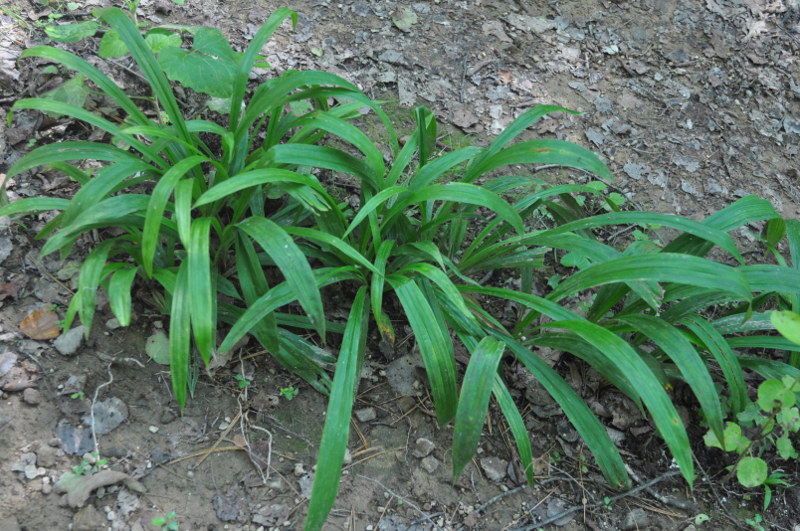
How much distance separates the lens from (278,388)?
1824mm

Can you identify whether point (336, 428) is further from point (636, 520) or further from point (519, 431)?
point (636, 520)

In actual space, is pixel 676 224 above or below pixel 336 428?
above

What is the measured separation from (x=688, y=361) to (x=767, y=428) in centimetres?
37

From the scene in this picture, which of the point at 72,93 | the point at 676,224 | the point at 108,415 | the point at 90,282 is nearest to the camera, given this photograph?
the point at 90,282

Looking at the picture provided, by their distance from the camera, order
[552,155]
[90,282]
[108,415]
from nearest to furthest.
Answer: [90,282] → [108,415] → [552,155]

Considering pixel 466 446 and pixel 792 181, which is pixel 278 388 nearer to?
pixel 466 446

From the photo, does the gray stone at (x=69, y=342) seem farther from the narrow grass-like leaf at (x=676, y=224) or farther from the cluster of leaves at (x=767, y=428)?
the cluster of leaves at (x=767, y=428)

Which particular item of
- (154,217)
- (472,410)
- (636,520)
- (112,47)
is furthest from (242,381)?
(636,520)

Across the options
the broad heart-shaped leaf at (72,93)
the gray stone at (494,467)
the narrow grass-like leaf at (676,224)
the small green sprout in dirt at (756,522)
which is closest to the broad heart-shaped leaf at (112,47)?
the broad heart-shaped leaf at (72,93)

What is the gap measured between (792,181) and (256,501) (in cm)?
275

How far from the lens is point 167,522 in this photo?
149 centimetres

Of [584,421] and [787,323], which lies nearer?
[787,323]

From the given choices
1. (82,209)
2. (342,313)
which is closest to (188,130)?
(82,209)

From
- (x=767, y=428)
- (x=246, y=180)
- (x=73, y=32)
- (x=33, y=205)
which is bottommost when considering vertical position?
(x=767, y=428)
